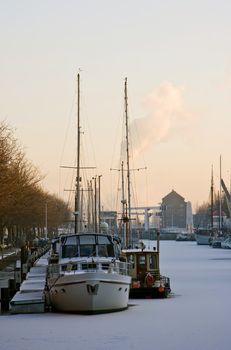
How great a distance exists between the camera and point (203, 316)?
3966 centimetres

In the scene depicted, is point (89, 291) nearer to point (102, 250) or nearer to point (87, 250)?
point (87, 250)

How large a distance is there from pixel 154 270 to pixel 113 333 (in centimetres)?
1876

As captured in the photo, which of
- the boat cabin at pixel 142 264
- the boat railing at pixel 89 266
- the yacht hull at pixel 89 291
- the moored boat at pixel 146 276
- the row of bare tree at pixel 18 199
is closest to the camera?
the yacht hull at pixel 89 291

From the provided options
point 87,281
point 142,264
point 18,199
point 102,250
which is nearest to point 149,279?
point 142,264

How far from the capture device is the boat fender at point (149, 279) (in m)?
50.0

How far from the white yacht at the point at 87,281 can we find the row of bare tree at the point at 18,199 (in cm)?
2937

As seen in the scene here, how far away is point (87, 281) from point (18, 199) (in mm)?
55945

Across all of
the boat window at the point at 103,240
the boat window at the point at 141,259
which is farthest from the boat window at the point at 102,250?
the boat window at the point at 141,259

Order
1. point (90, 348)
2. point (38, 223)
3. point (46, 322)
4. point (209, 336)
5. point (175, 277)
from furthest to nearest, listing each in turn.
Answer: point (38, 223), point (175, 277), point (46, 322), point (209, 336), point (90, 348)

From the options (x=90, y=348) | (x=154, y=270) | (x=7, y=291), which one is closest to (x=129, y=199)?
(x=154, y=270)

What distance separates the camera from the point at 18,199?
94125 mm

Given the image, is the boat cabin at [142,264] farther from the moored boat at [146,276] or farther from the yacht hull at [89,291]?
the yacht hull at [89,291]

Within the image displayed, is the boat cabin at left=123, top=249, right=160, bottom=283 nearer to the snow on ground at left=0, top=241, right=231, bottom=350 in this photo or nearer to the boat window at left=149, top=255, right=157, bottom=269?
the boat window at left=149, top=255, right=157, bottom=269

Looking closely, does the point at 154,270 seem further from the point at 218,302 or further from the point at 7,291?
the point at 7,291
